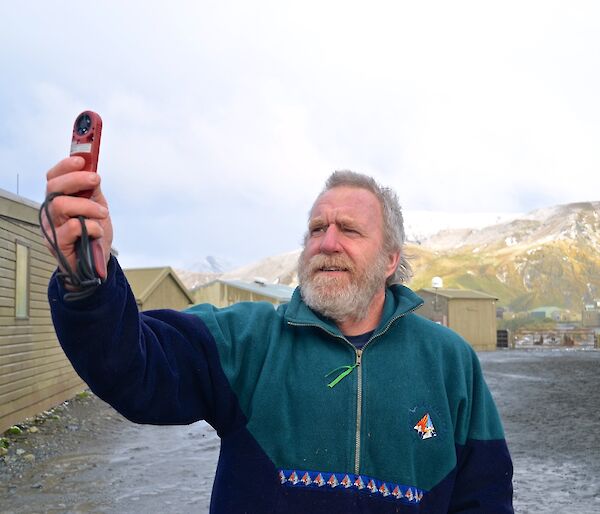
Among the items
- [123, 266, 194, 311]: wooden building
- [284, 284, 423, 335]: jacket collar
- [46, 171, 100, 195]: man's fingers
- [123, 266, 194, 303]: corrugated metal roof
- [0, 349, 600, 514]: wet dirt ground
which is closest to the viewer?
[46, 171, 100, 195]: man's fingers

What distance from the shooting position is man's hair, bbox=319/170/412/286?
2.84 m

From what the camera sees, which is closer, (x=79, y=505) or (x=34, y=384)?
(x=79, y=505)

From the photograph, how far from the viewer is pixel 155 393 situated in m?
2.15

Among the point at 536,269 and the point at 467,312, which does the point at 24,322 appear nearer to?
the point at 467,312

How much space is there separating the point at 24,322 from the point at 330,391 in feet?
35.8

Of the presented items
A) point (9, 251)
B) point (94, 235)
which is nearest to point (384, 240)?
point (94, 235)

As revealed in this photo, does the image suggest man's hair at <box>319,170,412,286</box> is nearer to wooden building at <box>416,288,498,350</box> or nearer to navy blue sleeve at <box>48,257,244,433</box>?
navy blue sleeve at <box>48,257,244,433</box>

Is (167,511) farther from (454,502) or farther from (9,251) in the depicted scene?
(9,251)

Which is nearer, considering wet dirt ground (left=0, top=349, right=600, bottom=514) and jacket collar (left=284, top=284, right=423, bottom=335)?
jacket collar (left=284, top=284, right=423, bottom=335)

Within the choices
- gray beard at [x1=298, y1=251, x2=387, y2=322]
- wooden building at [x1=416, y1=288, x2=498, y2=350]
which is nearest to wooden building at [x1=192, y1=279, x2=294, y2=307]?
wooden building at [x1=416, y1=288, x2=498, y2=350]

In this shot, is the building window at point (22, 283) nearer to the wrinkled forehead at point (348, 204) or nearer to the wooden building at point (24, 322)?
the wooden building at point (24, 322)

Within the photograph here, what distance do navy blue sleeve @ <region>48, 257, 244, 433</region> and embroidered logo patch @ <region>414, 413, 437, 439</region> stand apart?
673 millimetres

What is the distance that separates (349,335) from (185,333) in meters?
0.71

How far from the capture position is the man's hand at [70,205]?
1.59 m
